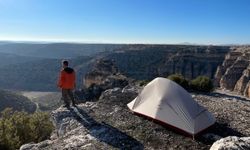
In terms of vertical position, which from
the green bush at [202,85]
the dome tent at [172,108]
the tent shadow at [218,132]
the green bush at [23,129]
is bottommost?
the green bush at [202,85]

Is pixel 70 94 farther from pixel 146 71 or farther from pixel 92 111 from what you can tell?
pixel 146 71

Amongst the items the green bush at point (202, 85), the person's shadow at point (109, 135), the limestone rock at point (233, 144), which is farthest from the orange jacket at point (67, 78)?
the green bush at point (202, 85)

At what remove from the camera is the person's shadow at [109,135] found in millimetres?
13234

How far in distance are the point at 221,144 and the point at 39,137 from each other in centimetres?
1416

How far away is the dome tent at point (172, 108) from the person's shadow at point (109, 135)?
180 centimetres

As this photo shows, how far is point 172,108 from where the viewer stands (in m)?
15.1

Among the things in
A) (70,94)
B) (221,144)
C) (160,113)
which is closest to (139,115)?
(160,113)

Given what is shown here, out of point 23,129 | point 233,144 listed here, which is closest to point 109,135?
point 233,144

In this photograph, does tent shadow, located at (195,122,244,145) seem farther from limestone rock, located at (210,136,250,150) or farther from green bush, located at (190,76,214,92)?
green bush, located at (190,76,214,92)

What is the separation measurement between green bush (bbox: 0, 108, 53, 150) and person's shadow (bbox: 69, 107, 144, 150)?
574 centimetres

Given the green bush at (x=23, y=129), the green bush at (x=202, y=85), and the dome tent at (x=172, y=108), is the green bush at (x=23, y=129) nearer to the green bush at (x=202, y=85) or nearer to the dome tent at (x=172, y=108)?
the dome tent at (x=172, y=108)

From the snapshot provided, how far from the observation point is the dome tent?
14.5m

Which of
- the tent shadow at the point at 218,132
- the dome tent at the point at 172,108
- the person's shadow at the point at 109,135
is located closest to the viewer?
the person's shadow at the point at 109,135

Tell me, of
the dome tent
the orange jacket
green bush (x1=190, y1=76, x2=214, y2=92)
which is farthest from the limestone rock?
green bush (x1=190, y1=76, x2=214, y2=92)
